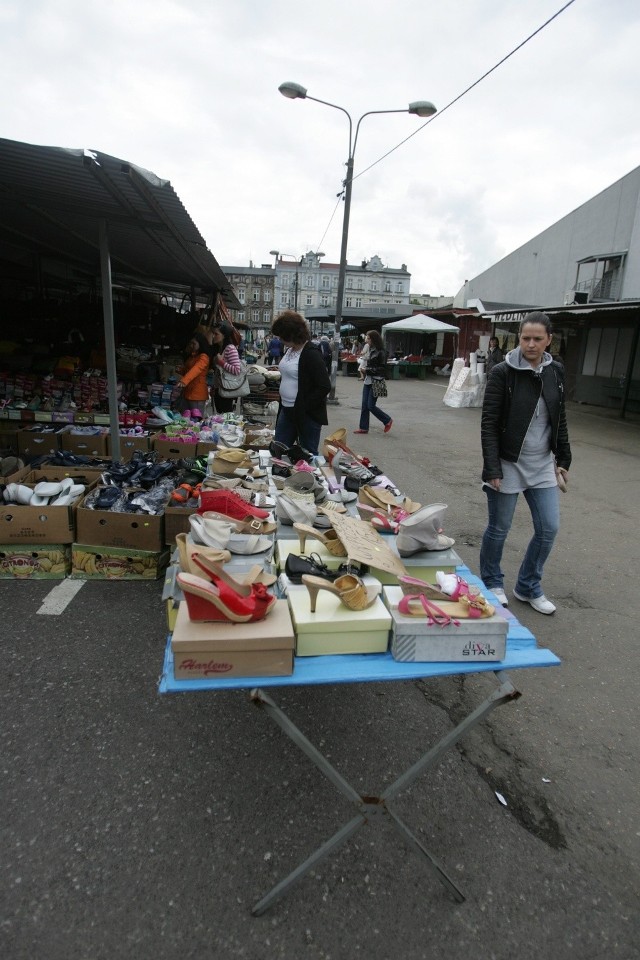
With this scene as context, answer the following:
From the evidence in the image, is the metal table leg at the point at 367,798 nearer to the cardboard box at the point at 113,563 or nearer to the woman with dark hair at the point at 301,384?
the cardboard box at the point at 113,563

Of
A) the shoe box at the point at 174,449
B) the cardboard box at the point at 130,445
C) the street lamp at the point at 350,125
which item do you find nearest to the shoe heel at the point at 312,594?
the shoe box at the point at 174,449

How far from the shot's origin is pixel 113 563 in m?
3.85

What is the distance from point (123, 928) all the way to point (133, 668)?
1.37 m

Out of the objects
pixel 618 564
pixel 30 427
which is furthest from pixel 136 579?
pixel 618 564

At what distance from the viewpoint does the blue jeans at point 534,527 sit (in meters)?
3.45

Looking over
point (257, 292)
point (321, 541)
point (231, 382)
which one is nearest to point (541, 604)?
point (321, 541)

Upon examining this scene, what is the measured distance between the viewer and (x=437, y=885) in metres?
1.87

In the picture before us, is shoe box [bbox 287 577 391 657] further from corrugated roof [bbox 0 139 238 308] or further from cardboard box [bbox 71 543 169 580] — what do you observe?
corrugated roof [bbox 0 139 238 308]

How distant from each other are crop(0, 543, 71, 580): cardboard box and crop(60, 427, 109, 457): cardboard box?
2.27m

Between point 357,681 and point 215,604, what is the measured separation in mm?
514

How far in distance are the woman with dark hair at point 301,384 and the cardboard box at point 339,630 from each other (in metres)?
3.30

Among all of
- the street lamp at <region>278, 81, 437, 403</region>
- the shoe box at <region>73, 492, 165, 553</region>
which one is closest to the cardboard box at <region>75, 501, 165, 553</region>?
the shoe box at <region>73, 492, 165, 553</region>

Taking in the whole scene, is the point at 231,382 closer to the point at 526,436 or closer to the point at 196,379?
the point at 196,379

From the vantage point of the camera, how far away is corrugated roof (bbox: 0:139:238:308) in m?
3.43
